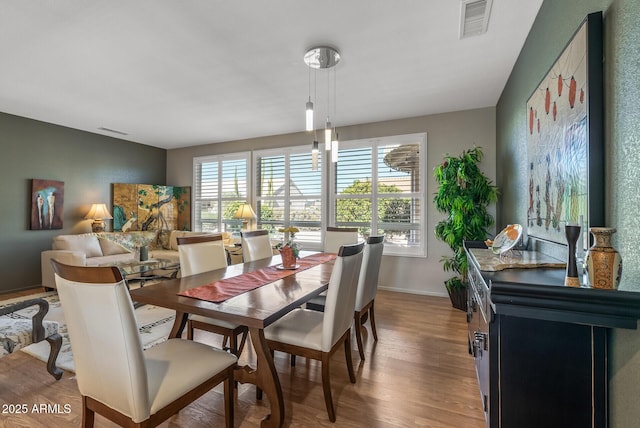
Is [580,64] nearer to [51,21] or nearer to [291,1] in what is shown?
[291,1]

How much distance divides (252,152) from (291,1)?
3967mm

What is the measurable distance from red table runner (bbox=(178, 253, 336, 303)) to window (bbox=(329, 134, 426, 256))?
2059mm

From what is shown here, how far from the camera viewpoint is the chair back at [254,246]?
10.6ft

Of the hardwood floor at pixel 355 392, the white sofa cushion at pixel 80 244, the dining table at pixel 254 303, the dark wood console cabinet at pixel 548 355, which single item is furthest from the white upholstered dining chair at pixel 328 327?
the white sofa cushion at pixel 80 244

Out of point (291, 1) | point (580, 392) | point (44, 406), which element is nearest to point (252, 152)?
point (291, 1)

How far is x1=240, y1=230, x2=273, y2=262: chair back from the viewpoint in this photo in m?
3.25

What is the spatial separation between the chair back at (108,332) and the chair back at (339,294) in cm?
95

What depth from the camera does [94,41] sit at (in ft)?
7.98

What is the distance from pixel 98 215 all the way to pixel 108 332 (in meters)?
5.01

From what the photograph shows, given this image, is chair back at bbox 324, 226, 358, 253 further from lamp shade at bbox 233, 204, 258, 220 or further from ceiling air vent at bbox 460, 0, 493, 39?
ceiling air vent at bbox 460, 0, 493, 39

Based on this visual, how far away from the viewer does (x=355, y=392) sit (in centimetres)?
205

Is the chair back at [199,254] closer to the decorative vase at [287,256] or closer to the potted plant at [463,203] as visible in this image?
the decorative vase at [287,256]

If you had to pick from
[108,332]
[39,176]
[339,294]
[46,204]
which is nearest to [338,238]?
[339,294]

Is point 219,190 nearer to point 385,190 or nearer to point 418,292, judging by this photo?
point 385,190
